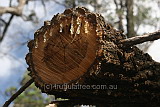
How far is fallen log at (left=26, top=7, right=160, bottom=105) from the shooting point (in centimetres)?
176

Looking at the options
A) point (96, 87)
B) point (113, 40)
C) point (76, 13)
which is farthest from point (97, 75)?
point (76, 13)

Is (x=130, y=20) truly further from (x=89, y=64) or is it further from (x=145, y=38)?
(x=89, y=64)

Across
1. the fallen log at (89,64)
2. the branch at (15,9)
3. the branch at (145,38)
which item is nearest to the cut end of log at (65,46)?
the fallen log at (89,64)

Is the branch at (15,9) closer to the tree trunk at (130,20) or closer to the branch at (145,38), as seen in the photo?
the tree trunk at (130,20)

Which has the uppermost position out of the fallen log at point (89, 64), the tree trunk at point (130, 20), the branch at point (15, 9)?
the branch at point (15, 9)

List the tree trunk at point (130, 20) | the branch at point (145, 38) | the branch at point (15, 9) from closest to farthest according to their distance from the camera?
the branch at point (145, 38) < the tree trunk at point (130, 20) < the branch at point (15, 9)

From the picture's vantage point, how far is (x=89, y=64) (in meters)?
1.74

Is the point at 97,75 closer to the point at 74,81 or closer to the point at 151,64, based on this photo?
the point at 74,81

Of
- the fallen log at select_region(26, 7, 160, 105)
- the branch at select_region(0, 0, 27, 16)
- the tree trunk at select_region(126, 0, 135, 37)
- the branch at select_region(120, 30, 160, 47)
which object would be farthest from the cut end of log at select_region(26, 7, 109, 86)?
the branch at select_region(0, 0, 27, 16)

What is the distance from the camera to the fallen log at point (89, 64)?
1.76 metres

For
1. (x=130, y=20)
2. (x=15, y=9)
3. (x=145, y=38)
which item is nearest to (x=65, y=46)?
(x=145, y=38)

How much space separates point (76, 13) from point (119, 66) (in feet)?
1.51

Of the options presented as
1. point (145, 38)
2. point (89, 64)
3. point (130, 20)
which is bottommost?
point (89, 64)

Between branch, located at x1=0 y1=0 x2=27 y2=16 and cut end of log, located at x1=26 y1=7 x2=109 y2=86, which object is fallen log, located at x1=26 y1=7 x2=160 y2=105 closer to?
cut end of log, located at x1=26 y1=7 x2=109 y2=86
